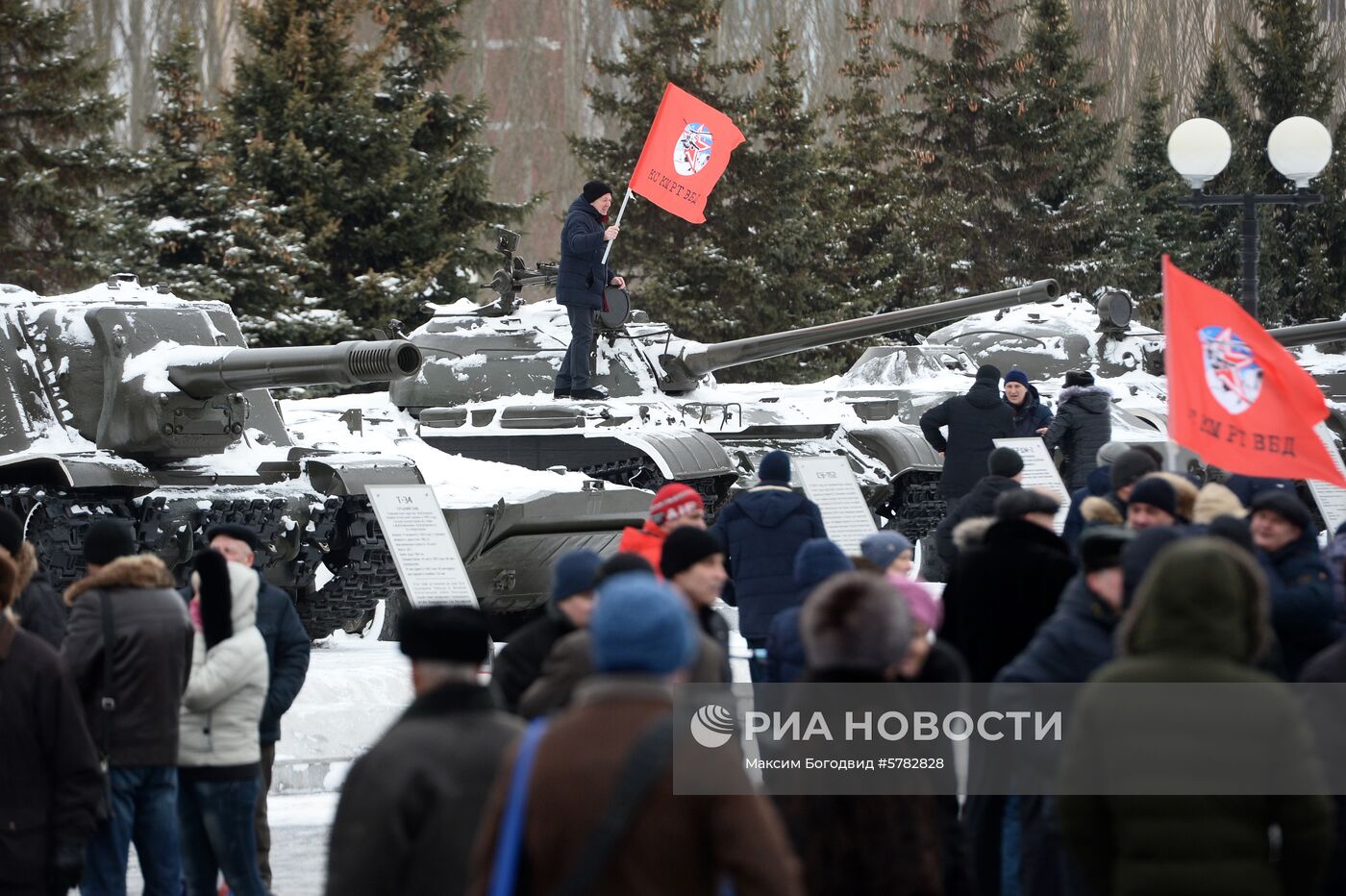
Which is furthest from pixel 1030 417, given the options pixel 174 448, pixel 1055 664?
pixel 1055 664

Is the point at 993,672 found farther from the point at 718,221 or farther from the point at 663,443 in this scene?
the point at 718,221

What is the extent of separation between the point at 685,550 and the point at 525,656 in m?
0.74

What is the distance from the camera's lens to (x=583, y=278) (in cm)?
1489

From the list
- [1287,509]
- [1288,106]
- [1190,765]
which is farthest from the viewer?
[1288,106]

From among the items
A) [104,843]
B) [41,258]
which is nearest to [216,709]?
[104,843]

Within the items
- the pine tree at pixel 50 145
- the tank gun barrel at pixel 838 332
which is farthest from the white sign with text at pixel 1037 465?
the pine tree at pixel 50 145

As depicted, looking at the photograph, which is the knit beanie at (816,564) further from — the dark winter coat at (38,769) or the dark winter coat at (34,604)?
the dark winter coat at (34,604)

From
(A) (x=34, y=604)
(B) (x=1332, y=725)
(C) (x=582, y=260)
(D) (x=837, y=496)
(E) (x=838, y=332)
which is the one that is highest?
(C) (x=582, y=260)

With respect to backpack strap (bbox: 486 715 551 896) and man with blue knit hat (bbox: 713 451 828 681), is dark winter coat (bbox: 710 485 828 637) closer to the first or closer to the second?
man with blue knit hat (bbox: 713 451 828 681)

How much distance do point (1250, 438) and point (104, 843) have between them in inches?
166

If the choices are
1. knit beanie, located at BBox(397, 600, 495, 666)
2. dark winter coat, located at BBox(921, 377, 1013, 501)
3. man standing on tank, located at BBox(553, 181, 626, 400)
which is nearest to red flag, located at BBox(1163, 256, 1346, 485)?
knit beanie, located at BBox(397, 600, 495, 666)

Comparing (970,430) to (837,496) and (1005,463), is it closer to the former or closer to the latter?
(837,496)

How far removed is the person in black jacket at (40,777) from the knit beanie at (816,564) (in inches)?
89.2

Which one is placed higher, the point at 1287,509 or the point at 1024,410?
→ the point at 1287,509
